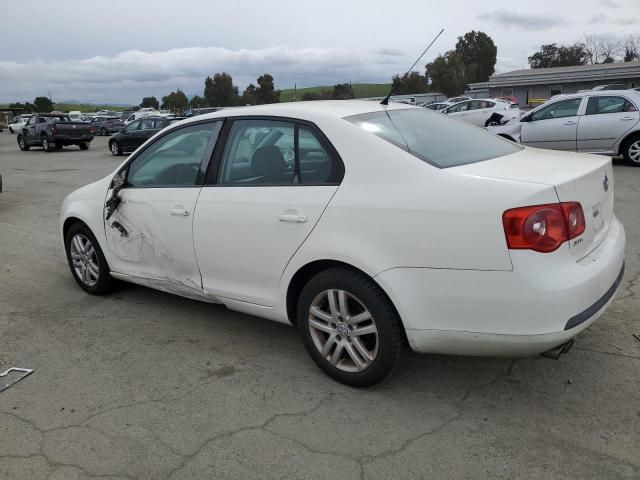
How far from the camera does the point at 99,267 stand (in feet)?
15.6

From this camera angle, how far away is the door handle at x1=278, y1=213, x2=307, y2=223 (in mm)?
3135

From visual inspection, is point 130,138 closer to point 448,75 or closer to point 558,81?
point 558,81

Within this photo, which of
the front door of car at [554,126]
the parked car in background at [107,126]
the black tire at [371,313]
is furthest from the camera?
the parked car in background at [107,126]

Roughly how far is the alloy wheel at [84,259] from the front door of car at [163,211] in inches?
15.3

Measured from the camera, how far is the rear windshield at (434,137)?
3.06 meters

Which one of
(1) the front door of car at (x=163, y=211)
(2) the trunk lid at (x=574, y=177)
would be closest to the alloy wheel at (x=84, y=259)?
(1) the front door of car at (x=163, y=211)

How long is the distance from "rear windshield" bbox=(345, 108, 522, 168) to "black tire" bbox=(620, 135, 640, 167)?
9.41m

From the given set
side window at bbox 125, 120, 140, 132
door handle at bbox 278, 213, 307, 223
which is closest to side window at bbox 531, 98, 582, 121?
door handle at bbox 278, 213, 307, 223

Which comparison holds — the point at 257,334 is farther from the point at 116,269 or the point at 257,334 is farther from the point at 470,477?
the point at 470,477

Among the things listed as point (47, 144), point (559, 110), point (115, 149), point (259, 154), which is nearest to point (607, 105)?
point (559, 110)

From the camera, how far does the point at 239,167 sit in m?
3.64

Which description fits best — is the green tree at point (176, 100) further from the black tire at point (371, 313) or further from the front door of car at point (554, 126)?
the black tire at point (371, 313)

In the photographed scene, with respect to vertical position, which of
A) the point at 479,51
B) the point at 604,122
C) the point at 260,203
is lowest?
the point at 260,203

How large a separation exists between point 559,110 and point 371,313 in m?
10.8
